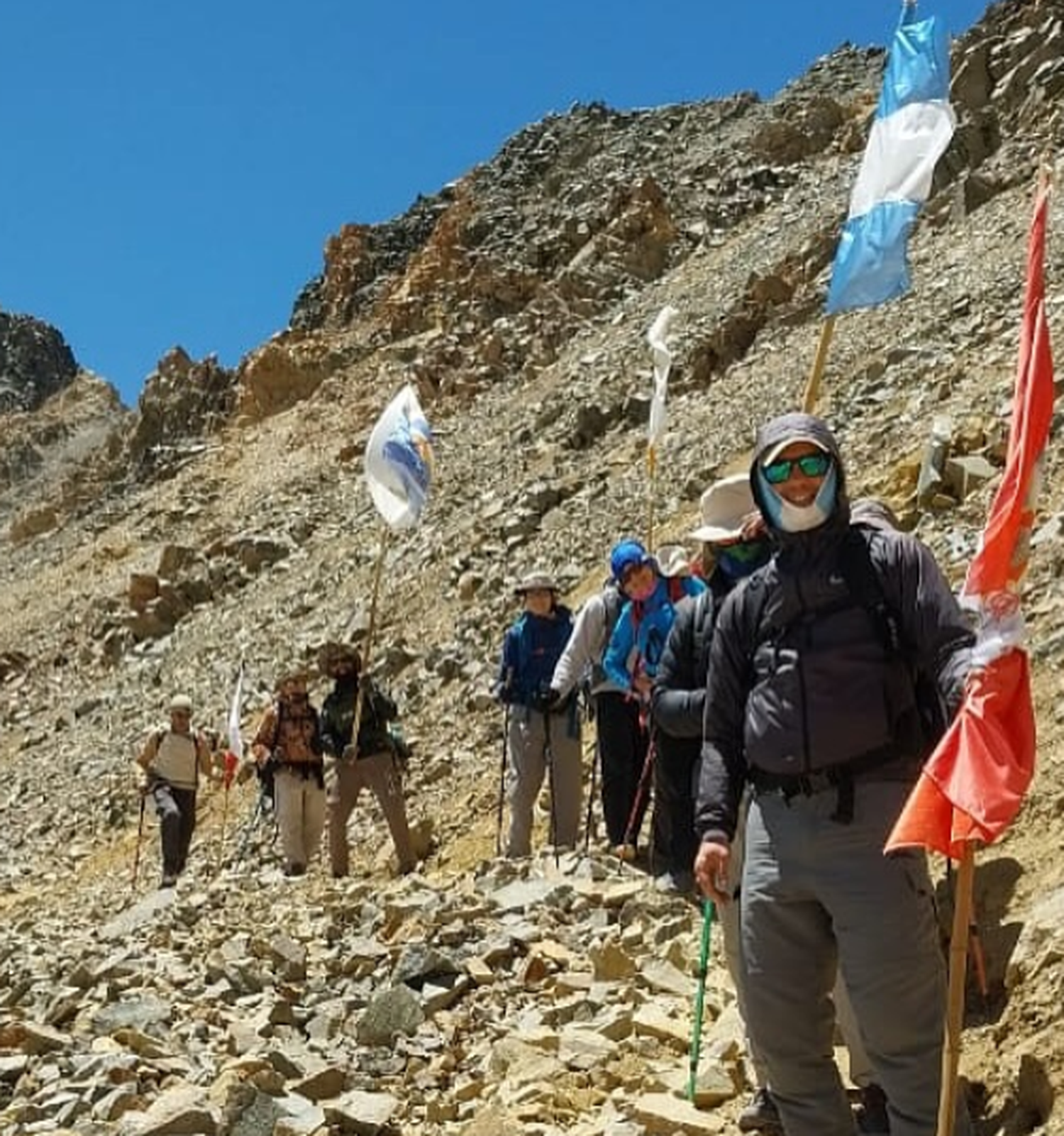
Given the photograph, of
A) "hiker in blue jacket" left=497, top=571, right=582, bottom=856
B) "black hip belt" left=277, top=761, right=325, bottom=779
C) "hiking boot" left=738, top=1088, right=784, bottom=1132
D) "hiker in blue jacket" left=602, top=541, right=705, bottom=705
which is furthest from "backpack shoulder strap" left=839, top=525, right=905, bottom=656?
"black hip belt" left=277, top=761, right=325, bottom=779

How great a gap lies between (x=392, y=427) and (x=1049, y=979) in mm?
9010

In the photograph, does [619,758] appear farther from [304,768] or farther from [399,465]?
[399,465]

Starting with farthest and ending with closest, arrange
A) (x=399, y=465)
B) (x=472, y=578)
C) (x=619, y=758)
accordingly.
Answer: (x=472, y=578) < (x=399, y=465) < (x=619, y=758)

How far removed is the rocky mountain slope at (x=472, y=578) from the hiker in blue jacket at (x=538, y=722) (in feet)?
2.39

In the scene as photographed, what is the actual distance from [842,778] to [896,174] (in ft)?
13.7

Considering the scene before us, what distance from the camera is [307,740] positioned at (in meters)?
10.7

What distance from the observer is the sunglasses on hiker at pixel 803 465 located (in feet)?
12.7

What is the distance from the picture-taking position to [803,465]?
3863 millimetres

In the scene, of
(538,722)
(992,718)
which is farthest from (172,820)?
(992,718)

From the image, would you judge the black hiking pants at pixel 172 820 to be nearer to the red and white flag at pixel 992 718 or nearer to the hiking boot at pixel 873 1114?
the hiking boot at pixel 873 1114

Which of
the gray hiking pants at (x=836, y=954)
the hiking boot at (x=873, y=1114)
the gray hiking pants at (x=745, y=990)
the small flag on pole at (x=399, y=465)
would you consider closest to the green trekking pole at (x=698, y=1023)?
the gray hiking pants at (x=745, y=990)

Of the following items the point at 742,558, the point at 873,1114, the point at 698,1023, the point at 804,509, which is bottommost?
the point at 873,1114

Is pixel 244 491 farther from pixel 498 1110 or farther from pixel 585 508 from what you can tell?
pixel 498 1110

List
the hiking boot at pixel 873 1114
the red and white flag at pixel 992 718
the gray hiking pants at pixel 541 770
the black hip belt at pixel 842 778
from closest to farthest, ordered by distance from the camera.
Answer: the red and white flag at pixel 992 718 → the black hip belt at pixel 842 778 → the hiking boot at pixel 873 1114 → the gray hiking pants at pixel 541 770
